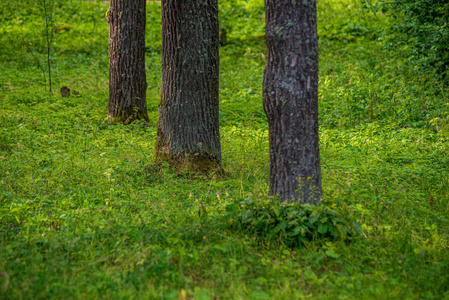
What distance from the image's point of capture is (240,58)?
1323 centimetres

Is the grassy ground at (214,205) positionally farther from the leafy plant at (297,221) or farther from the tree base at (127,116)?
the tree base at (127,116)

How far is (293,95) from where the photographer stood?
344cm

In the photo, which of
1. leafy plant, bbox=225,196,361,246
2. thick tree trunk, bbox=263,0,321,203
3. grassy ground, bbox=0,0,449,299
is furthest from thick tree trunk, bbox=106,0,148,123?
leafy plant, bbox=225,196,361,246

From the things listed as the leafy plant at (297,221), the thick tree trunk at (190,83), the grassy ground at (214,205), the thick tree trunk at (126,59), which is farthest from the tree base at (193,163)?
the thick tree trunk at (126,59)

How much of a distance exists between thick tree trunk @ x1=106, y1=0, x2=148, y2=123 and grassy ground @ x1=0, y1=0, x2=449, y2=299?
0.54 m

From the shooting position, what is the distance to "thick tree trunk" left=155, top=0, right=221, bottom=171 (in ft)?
16.0

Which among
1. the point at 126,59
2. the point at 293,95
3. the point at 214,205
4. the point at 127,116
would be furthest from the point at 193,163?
the point at 126,59

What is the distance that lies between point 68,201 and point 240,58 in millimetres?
10201

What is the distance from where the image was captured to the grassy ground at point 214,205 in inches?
111

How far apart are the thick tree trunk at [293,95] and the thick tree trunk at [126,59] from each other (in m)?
4.63

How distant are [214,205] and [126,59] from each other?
4755 mm

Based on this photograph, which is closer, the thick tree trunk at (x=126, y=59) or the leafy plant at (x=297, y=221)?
the leafy plant at (x=297, y=221)

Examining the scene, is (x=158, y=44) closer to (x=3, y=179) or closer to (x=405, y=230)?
(x=3, y=179)

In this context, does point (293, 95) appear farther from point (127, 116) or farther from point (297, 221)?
point (127, 116)
